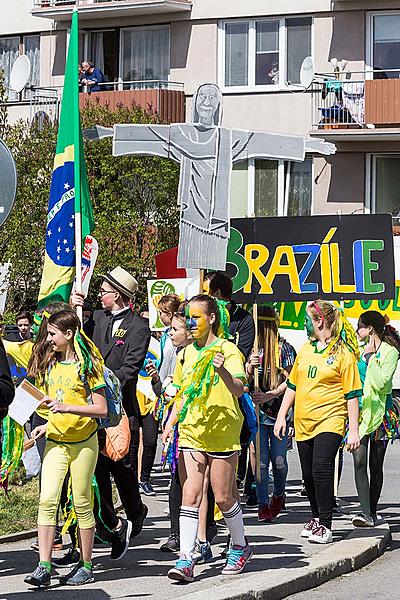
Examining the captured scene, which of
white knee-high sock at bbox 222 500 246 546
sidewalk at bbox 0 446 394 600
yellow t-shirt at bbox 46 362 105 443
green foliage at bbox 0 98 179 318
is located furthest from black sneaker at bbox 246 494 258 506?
green foliage at bbox 0 98 179 318

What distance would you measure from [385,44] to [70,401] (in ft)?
77.7

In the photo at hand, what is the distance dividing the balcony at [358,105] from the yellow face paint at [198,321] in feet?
71.1

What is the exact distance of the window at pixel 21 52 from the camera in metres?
34.8

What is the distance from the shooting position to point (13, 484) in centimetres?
1282

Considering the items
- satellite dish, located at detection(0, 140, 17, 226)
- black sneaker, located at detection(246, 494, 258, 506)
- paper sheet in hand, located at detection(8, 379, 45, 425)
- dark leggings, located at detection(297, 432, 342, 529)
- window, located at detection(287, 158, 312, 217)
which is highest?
window, located at detection(287, 158, 312, 217)

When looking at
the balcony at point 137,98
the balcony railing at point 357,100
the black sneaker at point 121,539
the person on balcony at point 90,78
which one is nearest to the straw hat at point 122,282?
the black sneaker at point 121,539

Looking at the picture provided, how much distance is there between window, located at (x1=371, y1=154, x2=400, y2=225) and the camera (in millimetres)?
30672

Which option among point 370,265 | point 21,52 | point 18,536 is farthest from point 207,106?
point 21,52

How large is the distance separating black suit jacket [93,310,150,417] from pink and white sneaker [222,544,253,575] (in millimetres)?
1562

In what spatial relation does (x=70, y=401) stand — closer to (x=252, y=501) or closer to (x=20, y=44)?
(x=252, y=501)

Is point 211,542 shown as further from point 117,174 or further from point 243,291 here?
point 117,174

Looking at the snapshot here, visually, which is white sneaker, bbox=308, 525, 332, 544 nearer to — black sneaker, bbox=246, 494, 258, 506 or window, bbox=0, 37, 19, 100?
black sneaker, bbox=246, 494, 258, 506

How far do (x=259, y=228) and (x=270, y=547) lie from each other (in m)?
3.14

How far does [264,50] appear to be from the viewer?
3158 cm
